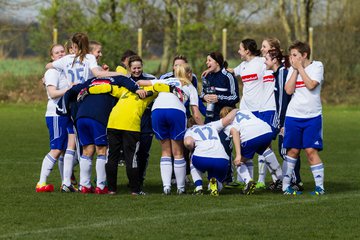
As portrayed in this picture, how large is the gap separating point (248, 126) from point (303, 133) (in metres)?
0.65

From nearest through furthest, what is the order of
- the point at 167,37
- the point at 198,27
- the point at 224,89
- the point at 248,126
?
the point at 248,126
the point at 224,89
the point at 198,27
the point at 167,37

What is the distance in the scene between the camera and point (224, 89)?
1275 cm

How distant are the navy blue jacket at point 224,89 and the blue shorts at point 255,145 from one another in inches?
44.0

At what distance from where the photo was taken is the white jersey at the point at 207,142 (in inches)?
446

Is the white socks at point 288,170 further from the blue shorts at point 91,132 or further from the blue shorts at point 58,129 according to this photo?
the blue shorts at point 58,129

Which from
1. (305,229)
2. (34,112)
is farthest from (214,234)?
(34,112)

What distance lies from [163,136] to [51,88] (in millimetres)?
1448

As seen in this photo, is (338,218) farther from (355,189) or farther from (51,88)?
(51,88)

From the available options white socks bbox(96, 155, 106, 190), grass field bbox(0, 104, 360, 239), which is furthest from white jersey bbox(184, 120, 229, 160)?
white socks bbox(96, 155, 106, 190)

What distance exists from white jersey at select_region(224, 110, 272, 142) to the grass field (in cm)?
70

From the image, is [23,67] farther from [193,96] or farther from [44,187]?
[193,96]

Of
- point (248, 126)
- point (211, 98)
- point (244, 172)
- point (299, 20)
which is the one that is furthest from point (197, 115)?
point (299, 20)

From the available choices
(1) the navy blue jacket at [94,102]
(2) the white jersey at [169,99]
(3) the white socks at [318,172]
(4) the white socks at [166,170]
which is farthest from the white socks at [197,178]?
(3) the white socks at [318,172]

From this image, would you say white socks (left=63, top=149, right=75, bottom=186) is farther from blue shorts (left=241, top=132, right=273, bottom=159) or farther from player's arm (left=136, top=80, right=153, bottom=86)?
blue shorts (left=241, top=132, right=273, bottom=159)
